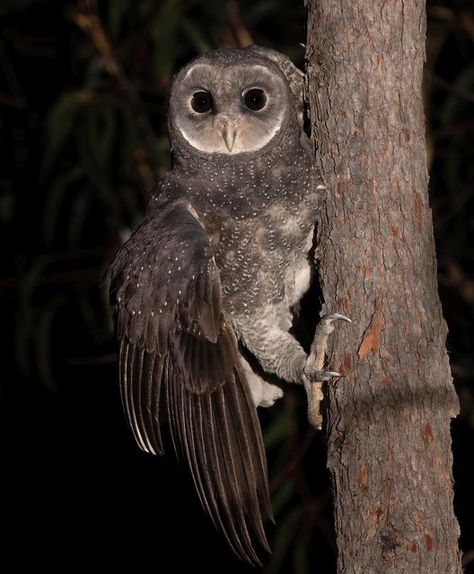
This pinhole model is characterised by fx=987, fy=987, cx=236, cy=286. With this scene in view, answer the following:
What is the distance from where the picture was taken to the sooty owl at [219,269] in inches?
71.2

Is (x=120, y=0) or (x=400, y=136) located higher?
(x=120, y=0)

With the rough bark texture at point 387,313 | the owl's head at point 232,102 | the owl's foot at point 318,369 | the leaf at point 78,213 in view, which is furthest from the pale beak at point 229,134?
the leaf at point 78,213

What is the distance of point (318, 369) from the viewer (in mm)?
1787

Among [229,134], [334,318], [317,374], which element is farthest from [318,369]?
[229,134]

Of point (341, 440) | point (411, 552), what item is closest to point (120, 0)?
point (341, 440)

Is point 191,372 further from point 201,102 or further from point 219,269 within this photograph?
point 201,102

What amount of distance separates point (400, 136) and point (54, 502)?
2.69m

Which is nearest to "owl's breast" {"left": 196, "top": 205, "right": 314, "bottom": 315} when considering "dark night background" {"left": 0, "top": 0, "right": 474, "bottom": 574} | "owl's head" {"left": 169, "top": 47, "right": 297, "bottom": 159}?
"owl's head" {"left": 169, "top": 47, "right": 297, "bottom": 159}

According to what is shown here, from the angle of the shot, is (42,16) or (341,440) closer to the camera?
(341,440)

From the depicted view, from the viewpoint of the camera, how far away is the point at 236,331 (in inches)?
81.9

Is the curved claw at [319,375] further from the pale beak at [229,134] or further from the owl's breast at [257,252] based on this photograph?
the pale beak at [229,134]

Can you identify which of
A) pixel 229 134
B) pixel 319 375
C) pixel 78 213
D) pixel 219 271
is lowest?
pixel 319 375

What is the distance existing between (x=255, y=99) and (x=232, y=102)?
2.0 inches

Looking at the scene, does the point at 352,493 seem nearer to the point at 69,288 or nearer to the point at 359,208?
the point at 359,208
